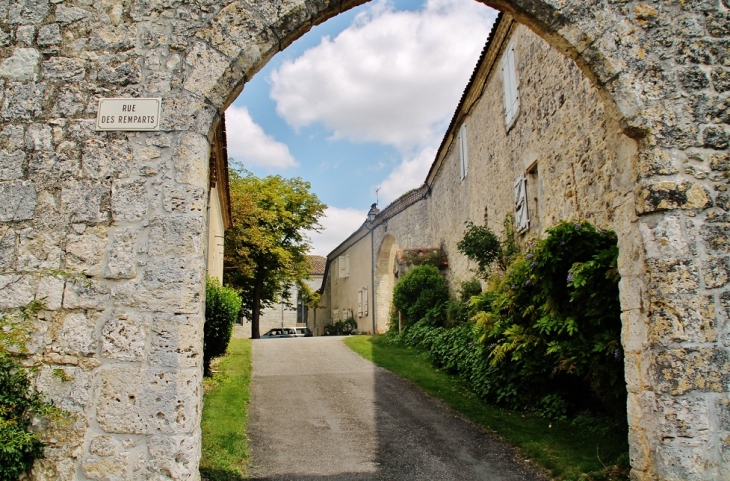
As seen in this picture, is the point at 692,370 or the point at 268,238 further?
the point at 268,238

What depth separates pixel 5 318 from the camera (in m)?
3.46

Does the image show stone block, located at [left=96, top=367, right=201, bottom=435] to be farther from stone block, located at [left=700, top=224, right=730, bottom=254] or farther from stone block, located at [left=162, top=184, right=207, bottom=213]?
stone block, located at [left=700, top=224, right=730, bottom=254]

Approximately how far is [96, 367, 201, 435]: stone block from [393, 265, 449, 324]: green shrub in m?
11.9

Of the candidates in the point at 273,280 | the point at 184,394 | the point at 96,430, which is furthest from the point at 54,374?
the point at 273,280

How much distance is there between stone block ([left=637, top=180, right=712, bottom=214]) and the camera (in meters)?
3.82

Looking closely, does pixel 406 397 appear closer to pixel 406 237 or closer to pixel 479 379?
pixel 479 379

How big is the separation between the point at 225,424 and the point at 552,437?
3.50m

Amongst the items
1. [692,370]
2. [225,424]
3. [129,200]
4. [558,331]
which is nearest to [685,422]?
[692,370]

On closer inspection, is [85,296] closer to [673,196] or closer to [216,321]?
[673,196]

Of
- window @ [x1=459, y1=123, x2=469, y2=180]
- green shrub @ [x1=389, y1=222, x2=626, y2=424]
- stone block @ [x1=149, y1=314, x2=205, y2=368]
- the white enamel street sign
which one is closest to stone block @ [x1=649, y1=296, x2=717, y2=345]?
green shrub @ [x1=389, y1=222, x2=626, y2=424]

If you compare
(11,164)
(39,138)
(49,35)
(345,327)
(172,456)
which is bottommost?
(172,456)

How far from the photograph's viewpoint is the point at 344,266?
2806 centimetres

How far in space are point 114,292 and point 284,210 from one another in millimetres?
21283

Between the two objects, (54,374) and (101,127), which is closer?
(54,374)
